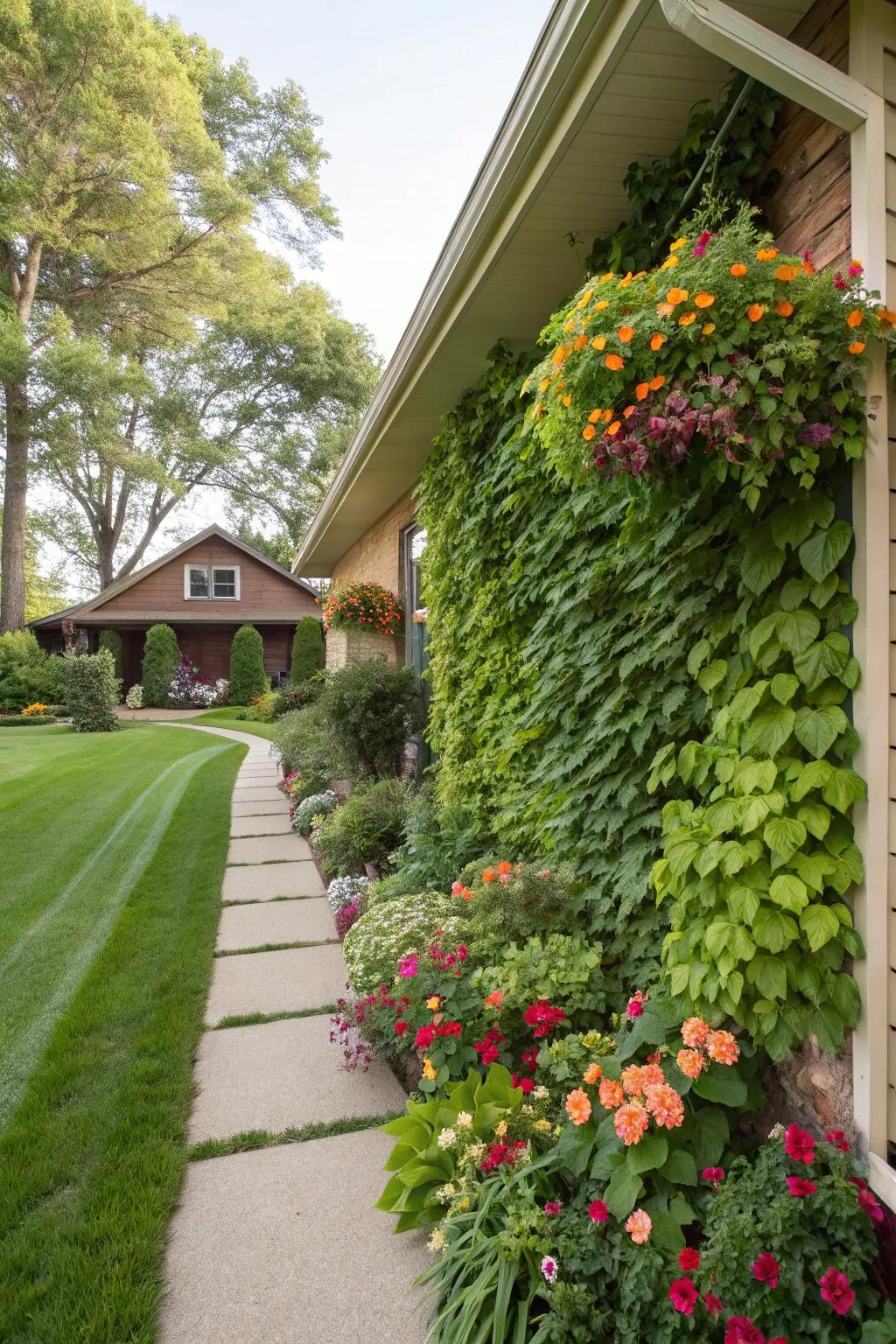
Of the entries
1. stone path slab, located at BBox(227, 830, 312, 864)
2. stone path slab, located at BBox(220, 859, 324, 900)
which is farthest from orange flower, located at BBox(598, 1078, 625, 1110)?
stone path slab, located at BBox(227, 830, 312, 864)

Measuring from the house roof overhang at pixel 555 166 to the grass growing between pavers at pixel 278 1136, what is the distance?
3.10m

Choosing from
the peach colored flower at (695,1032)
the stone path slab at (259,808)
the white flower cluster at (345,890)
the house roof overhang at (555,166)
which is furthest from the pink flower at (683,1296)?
the stone path slab at (259,808)

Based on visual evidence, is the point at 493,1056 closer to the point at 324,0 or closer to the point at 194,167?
the point at 324,0

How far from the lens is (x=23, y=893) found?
4.86 meters

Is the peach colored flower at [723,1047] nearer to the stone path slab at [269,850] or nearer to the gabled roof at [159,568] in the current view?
the stone path slab at [269,850]

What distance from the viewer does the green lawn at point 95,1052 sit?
5.99ft

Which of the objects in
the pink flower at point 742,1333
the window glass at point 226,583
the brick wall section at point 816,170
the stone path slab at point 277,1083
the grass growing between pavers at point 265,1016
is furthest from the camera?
the window glass at point 226,583

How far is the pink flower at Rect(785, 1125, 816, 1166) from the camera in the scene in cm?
160

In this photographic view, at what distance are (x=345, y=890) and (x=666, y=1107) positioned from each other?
3.08 meters

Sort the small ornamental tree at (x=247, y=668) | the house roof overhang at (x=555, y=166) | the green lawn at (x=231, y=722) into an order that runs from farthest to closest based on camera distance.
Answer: the small ornamental tree at (x=247, y=668) → the green lawn at (x=231, y=722) → the house roof overhang at (x=555, y=166)

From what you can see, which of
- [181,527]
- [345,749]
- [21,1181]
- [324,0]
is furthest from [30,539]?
[21,1181]

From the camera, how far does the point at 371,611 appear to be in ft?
24.3

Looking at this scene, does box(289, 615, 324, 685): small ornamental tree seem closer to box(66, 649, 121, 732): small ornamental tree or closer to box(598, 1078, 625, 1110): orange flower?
box(66, 649, 121, 732): small ornamental tree

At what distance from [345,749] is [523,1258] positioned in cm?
A: 520
